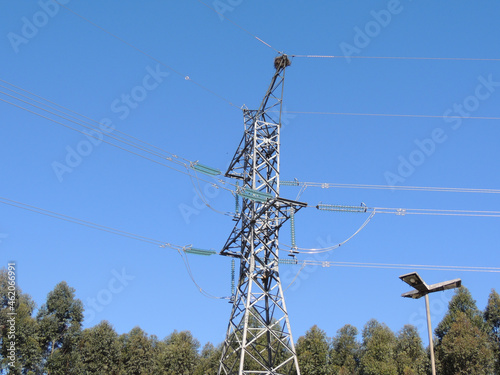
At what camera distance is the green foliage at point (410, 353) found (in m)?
57.0

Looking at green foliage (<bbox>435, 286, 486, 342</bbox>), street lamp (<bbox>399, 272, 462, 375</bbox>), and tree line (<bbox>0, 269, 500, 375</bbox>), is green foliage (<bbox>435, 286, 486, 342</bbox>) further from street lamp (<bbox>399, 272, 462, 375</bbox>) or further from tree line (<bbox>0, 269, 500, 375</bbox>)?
street lamp (<bbox>399, 272, 462, 375</bbox>)

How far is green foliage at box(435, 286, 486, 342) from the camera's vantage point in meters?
57.8

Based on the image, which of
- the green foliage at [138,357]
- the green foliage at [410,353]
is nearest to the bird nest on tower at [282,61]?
the green foliage at [410,353]

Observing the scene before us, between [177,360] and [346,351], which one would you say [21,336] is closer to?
[177,360]

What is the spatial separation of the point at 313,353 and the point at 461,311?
19051 millimetres

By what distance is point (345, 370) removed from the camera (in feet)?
197

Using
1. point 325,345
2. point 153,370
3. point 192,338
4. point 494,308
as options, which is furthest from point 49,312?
point 494,308

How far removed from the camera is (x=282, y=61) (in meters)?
31.8

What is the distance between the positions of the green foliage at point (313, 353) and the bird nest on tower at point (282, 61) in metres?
39.3

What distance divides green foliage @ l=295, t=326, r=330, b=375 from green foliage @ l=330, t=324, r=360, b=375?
3.84m

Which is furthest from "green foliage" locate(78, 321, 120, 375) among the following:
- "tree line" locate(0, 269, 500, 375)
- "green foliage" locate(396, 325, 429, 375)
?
"green foliage" locate(396, 325, 429, 375)

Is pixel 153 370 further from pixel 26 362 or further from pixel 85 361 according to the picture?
pixel 26 362

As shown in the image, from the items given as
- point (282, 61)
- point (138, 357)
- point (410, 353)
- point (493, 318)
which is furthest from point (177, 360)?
point (282, 61)

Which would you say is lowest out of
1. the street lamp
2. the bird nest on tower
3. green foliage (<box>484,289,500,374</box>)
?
the street lamp
